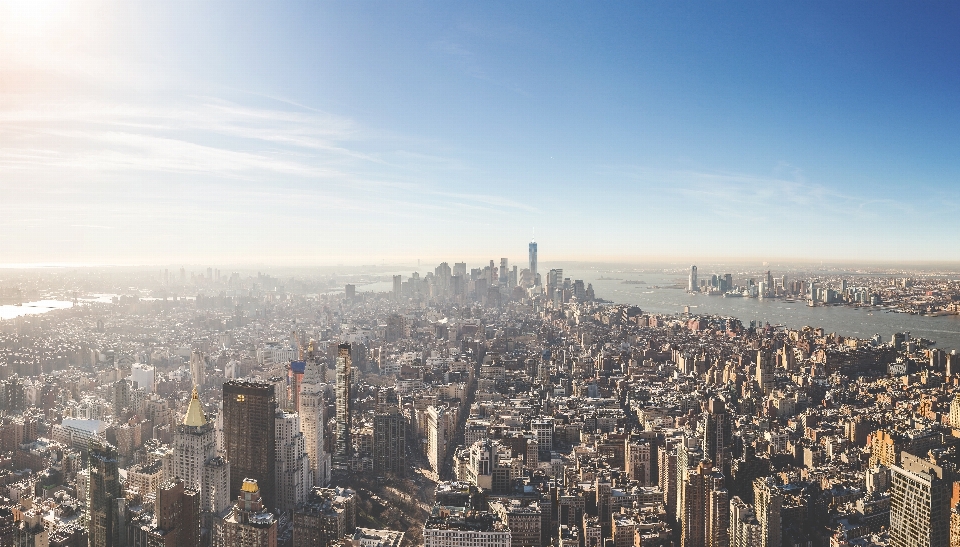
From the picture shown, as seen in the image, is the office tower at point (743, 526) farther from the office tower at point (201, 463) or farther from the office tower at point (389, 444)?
the office tower at point (201, 463)

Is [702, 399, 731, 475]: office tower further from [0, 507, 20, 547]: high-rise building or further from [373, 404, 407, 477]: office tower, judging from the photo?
[0, 507, 20, 547]: high-rise building

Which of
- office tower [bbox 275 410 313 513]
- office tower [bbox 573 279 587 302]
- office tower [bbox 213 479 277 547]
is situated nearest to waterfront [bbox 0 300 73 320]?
office tower [bbox 275 410 313 513]

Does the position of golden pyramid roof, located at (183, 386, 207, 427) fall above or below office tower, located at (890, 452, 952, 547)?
above

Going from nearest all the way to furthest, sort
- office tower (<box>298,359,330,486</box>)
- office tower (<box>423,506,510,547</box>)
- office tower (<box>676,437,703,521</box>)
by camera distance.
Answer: office tower (<box>423,506,510,547</box>), office tower (<box>676,437,703,521</box>), office tower (<box>298,359,330,486</box>)

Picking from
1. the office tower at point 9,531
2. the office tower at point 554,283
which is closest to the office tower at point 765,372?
the office tower at point 9,531

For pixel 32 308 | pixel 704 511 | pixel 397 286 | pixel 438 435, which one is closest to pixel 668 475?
pixel 704 511

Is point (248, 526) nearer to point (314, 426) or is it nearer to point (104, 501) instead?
point (104, 501)
